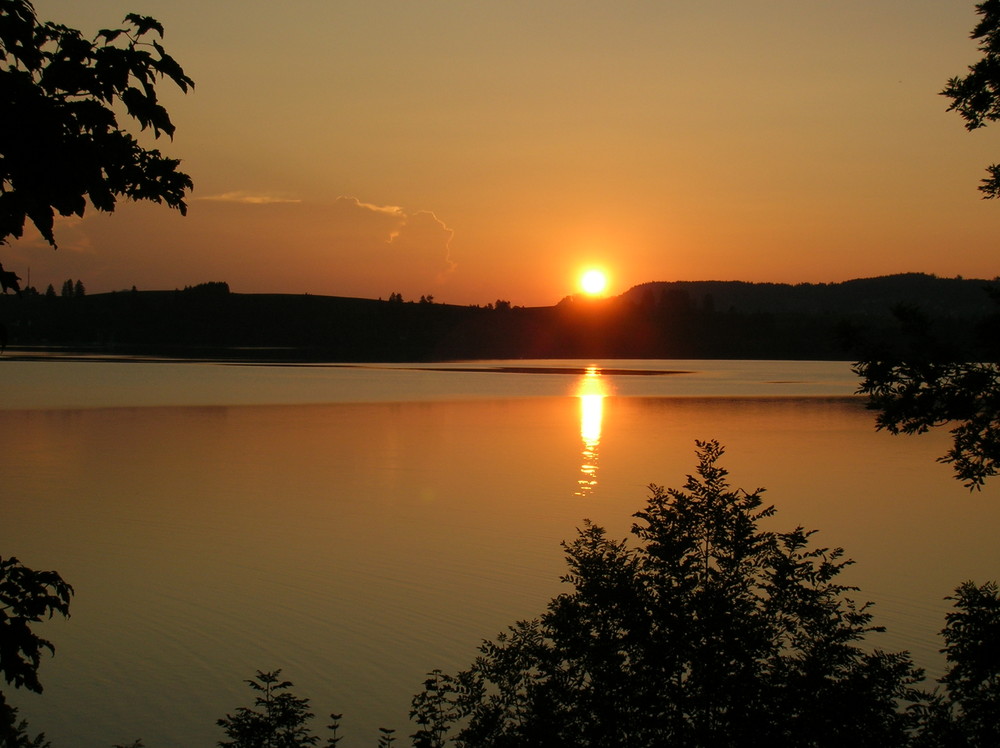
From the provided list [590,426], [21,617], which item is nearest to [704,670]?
[21,617]

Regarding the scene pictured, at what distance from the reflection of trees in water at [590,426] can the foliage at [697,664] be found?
15.3 meters

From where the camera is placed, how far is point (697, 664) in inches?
245

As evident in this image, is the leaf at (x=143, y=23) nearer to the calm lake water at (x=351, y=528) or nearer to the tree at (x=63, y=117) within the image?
the tree at (x=63, y=117)

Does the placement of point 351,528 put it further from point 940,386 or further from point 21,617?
point 21,617

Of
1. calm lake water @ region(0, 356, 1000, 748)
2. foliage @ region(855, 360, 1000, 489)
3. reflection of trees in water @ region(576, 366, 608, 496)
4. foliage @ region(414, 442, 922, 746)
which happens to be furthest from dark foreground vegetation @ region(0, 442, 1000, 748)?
reflection of trees in water @ region(576, 366, 608, 496)

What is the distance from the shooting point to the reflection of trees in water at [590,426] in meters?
24.2

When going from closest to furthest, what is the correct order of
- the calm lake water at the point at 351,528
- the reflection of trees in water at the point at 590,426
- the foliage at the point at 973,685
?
the foliage at the point at 973,685, the calm lake water at the point at 351,528, the reflection of trees in water at the point at 590,426

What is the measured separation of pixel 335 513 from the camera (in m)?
19.8

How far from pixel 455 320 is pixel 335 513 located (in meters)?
146

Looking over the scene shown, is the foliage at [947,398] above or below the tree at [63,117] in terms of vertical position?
below

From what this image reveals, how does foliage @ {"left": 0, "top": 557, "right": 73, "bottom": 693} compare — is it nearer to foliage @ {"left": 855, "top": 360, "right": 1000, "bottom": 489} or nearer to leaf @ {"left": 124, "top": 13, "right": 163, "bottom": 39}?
leaf @ {"left": 124, "top": 13, "right": 163, "bottom": 39}

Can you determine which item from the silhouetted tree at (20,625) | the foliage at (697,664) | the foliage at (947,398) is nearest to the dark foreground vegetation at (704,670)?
the foliage at (697,664)

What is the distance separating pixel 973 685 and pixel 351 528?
13.0 metres

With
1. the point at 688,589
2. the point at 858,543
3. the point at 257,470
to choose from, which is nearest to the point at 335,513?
the point at 257,470
